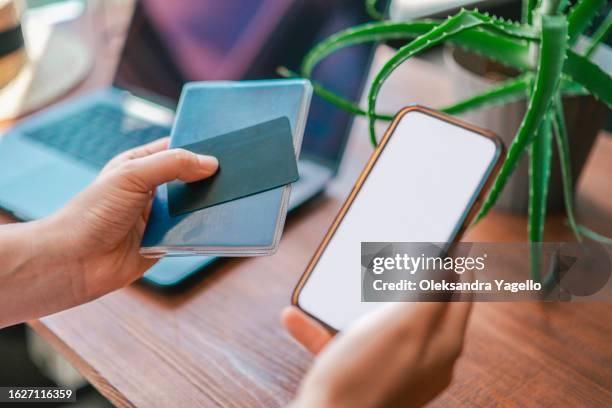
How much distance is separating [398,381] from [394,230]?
125mm

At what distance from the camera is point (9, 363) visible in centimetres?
92

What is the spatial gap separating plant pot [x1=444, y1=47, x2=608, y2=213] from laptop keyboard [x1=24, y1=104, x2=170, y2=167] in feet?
1.14

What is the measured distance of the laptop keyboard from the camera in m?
0.68

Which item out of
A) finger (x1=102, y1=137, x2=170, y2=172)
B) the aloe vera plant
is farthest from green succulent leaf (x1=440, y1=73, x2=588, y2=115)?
finger (x1=102, y1=137, x2=170, y2=172)

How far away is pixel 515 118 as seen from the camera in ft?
1.70

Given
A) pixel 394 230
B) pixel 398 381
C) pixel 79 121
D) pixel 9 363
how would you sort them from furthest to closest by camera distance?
pixel 9 363 < pixel 79 121 < pixel 394 230 < pixel 398 381

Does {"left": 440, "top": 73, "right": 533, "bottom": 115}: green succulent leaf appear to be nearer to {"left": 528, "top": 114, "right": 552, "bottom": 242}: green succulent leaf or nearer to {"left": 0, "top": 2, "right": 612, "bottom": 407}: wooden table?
{"left": 528, "top": 114, "right": 552, "bottom": 242}: green succulent leaf

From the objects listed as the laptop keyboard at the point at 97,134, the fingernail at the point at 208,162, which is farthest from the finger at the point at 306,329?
the laptop keyboard at the point at 97,134

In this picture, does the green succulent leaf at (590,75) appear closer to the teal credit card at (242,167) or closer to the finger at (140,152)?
the teal credit card at (242,167)

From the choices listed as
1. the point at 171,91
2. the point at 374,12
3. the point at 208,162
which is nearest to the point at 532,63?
the point at 374,12

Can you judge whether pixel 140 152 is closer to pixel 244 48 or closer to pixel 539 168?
pixel 244 48

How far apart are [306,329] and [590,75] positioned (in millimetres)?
273

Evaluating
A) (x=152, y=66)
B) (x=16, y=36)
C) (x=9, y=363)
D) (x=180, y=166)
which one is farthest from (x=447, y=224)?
(x=9, y=363)

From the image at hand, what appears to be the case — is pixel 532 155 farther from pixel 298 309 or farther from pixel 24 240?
pixel 24 240
